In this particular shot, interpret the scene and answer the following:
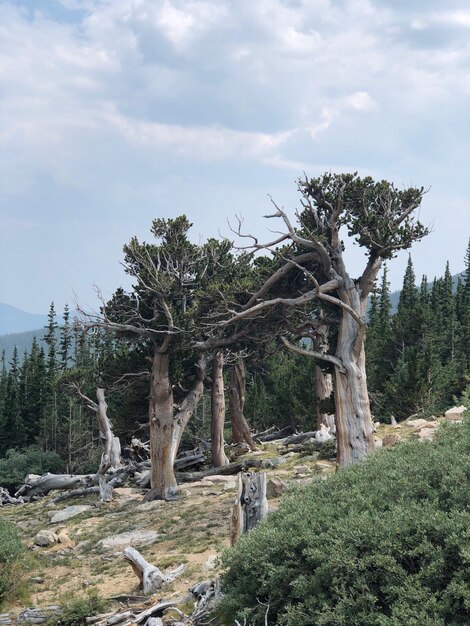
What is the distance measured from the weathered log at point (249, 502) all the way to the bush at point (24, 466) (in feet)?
104

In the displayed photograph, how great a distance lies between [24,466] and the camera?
4022 centimetres

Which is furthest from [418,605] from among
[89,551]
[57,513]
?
[57,513]

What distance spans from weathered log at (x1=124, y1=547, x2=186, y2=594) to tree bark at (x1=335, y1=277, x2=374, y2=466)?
6283 millimetres

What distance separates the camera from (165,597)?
9422 millimetres

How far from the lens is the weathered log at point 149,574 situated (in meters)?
9.96

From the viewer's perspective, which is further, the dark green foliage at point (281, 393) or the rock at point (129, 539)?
the dark green foliage at point (281, 393)

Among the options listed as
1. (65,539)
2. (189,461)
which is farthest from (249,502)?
(189,461)

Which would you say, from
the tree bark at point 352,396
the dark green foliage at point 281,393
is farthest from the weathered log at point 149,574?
the dark green foliage at point 281,393

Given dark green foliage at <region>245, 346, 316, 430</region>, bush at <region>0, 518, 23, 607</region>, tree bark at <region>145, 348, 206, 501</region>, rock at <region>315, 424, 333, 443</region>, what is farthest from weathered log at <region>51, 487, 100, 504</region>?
bush at <region>0, 518, 23, 607</region>

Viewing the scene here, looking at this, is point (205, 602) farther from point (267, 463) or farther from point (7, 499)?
point (7, 499)

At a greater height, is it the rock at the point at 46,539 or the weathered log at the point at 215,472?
the weathered log at the point at 215,472

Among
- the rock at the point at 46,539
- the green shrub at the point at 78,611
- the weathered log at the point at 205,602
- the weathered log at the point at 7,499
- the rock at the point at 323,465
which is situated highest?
the rock at the point at 323,465

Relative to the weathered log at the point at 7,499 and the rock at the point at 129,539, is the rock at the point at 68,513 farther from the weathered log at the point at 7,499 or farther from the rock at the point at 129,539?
the weathered log at the point at 7,499

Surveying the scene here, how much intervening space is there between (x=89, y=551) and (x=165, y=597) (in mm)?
6146
